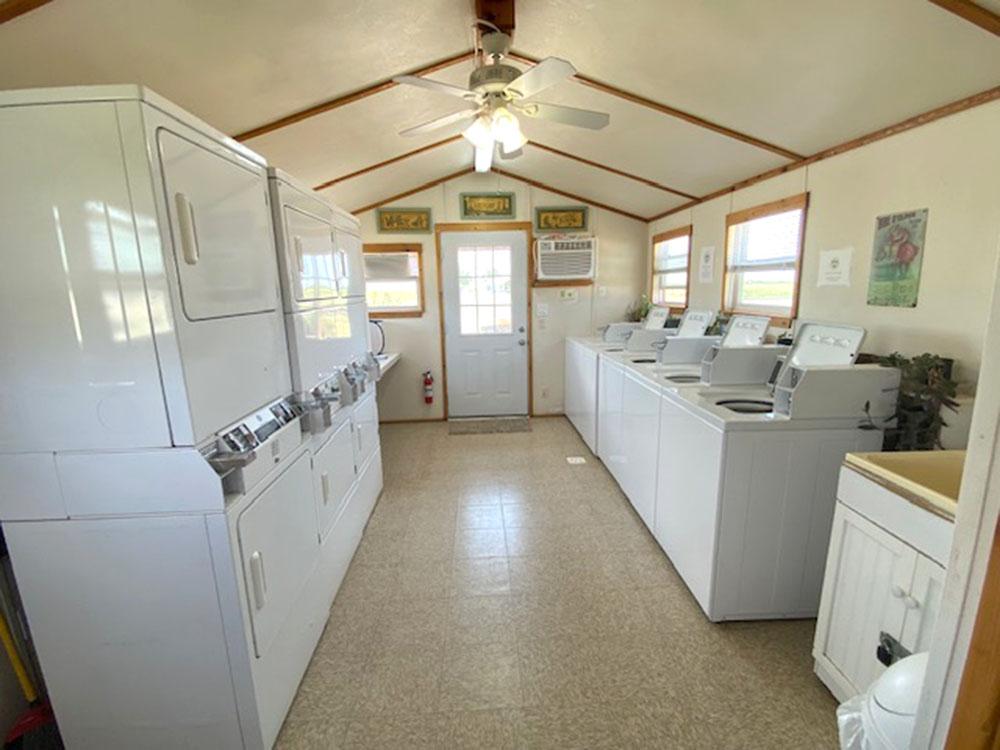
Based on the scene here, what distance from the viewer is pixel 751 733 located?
1.47 m

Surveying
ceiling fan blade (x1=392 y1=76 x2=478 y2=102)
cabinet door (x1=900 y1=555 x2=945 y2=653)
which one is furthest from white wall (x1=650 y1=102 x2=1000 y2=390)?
ceiling fan blade (x1=392 y1=76 x2=478 y2=102)

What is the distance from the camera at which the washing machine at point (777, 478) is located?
1746 millimetres

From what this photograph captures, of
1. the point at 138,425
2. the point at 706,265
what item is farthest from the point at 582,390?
the point at 138,425

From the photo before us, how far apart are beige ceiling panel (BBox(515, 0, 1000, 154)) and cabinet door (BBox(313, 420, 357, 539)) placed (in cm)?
205

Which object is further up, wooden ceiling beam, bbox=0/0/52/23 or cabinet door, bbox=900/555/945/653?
wooden ceiling beam, bbox=0/0/52/23

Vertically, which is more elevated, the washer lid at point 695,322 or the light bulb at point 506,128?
the light bulb at point 506,128

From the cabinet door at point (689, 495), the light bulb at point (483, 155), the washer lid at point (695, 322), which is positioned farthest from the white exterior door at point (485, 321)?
the cabinet door at point (689, 495)

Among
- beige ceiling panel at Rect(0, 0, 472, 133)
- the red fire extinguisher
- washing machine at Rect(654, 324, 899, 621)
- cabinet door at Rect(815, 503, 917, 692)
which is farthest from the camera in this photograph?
the red fire extinguisher

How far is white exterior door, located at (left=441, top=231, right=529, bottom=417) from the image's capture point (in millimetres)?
4645

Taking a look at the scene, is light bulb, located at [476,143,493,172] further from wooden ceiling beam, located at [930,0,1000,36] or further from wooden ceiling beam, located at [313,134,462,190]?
wooden ceiling beam, located at [930,0,1000,36]

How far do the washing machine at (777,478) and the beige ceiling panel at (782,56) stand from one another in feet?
3.18

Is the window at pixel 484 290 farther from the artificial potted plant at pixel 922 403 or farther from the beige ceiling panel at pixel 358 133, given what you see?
the artificial potted plant at pixel 922 403

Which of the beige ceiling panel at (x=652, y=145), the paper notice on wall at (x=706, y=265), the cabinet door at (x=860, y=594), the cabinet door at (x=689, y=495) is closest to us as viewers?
the cabinet door at (x=860, y=594)

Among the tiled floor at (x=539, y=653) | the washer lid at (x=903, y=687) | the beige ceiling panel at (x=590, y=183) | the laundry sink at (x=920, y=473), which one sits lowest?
the tiled floor at (x=539, y=653)
